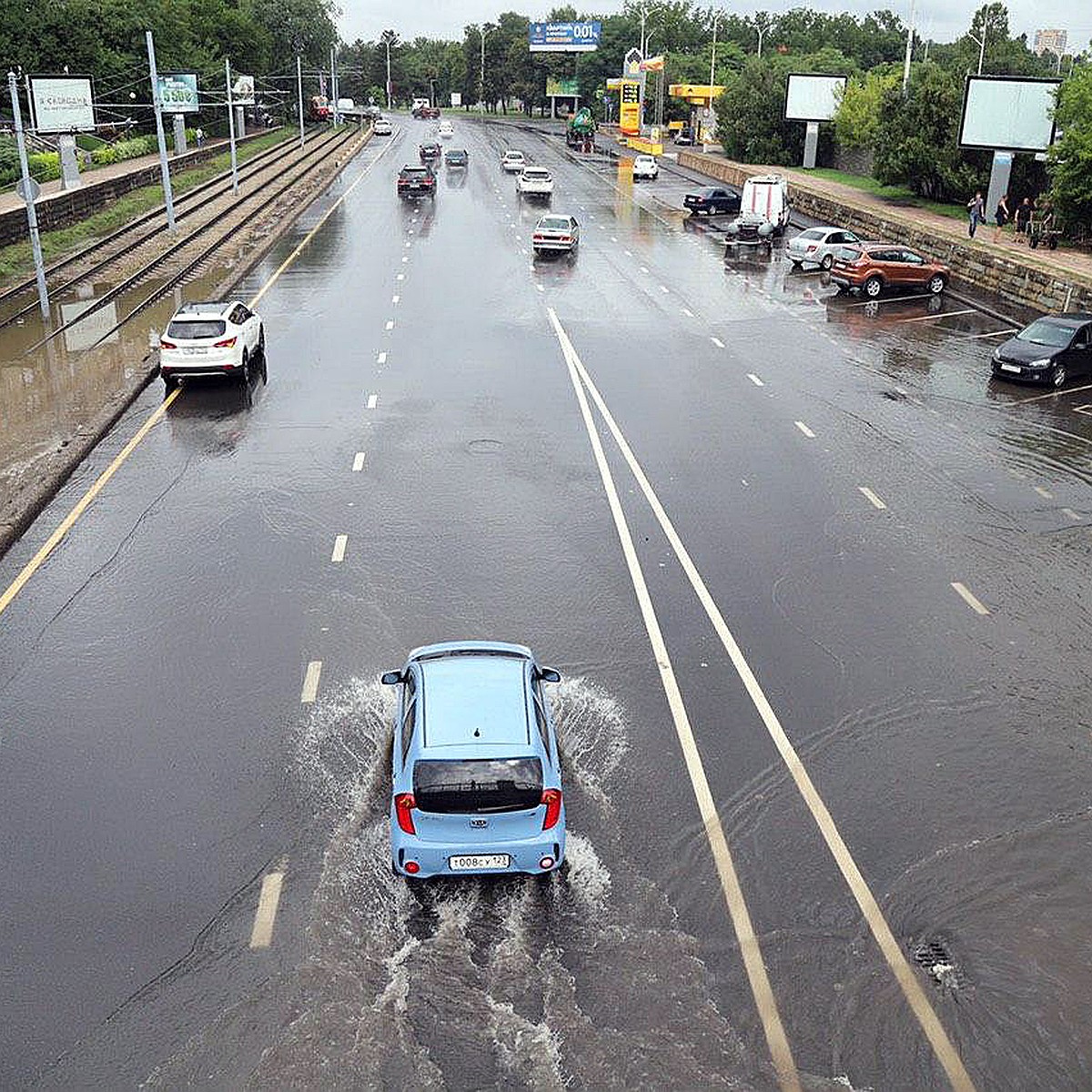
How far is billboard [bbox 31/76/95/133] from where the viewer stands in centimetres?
4444

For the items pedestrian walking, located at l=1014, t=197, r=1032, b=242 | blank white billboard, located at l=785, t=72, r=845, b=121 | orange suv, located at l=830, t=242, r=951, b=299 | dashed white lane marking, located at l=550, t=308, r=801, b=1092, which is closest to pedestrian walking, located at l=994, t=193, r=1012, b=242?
pedestrian walking, located at l=1014, t=197, r=1032, b=242

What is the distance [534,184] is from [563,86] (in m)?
91.2

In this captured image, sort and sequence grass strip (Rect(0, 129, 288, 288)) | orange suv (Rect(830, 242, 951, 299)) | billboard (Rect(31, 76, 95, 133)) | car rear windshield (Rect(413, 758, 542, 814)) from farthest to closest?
billboard (Rect(31, 76, 95, 133)), grass strip (Rect(0, 129, 288, 288)), orange suv (Rect(830, 242, 951, 299)), car rear windshield (Rect(413, 758, 542, 814))

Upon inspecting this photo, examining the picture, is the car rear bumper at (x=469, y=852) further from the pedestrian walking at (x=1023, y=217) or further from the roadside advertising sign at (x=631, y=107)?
the roadside advertising sign at (x=631, y=107)

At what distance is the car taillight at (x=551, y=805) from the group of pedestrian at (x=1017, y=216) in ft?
116

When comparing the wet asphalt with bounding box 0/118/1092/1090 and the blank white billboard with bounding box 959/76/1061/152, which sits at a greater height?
the blank white billboard with bounding box 959/76/1061/152

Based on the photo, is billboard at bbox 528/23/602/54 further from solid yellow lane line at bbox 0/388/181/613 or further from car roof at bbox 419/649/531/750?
car roof at bbox 419/649/531/750

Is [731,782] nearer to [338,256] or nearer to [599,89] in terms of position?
[338,256]

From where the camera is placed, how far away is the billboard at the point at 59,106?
44.4 m

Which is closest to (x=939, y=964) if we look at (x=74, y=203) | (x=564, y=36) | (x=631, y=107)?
(x=74, y=203)

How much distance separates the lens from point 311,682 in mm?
11594

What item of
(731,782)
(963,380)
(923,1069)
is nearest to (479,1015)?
(923,1069)

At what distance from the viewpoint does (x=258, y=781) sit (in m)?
9.97

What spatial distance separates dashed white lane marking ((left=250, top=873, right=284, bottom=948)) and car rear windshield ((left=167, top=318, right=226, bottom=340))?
15033 millimetres
